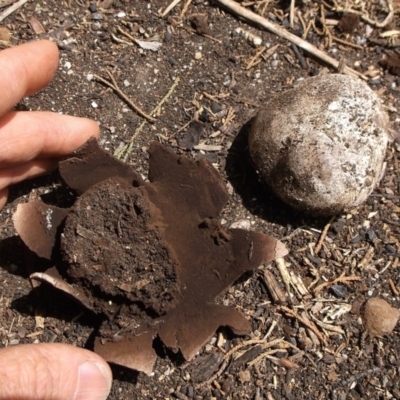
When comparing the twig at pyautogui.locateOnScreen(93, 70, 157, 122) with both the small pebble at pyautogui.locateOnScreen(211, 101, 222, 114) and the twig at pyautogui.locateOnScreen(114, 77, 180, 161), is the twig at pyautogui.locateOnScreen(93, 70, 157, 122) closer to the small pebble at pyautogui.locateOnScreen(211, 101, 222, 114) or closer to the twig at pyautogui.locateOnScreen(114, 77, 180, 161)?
the twig at pyautogui.locateOnScreen(114, 77, 180, 161)

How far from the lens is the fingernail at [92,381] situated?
2111 millimetres

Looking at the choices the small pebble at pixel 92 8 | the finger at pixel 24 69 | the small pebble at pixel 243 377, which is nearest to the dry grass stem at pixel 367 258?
the small pebble at pixel 243 377

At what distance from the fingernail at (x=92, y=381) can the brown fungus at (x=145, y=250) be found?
0.07 meters

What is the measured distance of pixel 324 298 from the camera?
251 cm

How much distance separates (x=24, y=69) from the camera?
89.4 inches

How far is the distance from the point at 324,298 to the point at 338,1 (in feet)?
4.57

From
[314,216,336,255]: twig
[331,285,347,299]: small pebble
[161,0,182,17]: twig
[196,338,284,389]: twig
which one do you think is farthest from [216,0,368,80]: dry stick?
[196,338,284,389]: twig

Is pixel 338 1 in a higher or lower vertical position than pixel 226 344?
higher

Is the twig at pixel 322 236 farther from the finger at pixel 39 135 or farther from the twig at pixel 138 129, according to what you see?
the finger at pixel 39 135

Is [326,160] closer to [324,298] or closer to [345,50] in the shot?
[324,298]

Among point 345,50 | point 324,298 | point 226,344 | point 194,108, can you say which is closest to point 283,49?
point 345,50

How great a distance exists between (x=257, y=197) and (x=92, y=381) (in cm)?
101

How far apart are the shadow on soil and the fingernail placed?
2.98ft

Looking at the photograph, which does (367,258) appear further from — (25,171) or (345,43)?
(25,171)
